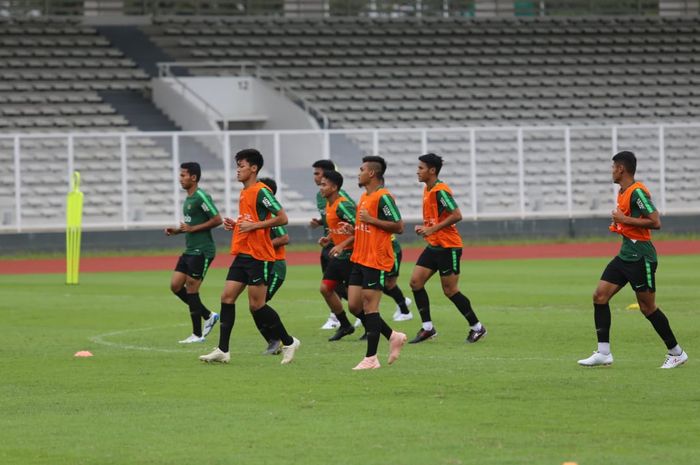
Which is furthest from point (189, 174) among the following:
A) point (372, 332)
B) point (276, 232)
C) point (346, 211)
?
point (372, 332)

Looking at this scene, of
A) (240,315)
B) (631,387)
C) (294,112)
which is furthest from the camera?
(294,112)

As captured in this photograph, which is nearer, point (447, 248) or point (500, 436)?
point (500, 436)

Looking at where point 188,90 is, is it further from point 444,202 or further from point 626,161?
point 626,161

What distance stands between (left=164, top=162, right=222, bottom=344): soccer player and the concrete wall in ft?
58.6

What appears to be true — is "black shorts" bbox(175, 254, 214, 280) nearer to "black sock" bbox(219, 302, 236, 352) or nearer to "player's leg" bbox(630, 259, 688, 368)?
"black sock" bbox(219, 302, 236, 352)

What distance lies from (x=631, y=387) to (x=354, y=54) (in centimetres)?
3342

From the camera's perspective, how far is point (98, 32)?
4294 cm

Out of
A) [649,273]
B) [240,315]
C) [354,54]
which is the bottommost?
[240,315]

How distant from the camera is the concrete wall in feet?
110

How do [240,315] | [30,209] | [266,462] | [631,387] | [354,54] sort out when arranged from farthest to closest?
[354,54]
[30,209]
[240,315]
[631,387]
[266,462]

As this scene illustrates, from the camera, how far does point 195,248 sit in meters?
15.9

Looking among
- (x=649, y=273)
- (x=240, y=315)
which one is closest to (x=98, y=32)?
(x=240, y=315)

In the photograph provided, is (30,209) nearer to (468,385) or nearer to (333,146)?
(333,146)

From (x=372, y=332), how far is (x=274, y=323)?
1.20 meters
